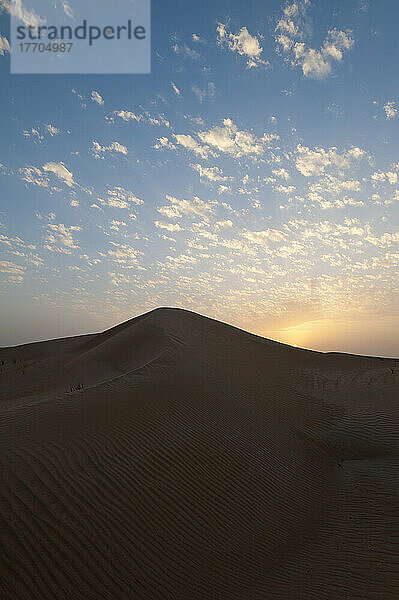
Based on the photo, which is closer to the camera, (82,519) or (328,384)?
(82,519)

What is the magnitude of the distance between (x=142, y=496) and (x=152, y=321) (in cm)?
1575

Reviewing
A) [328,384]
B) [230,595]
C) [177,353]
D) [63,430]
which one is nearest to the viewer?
[230,595]

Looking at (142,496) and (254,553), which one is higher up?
(142,496)

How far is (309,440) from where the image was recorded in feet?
31.4

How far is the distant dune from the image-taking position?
13.6ft

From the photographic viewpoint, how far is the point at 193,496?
5.86 meters

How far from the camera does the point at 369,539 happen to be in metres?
5.34

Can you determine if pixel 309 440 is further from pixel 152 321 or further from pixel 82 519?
pixel 152 321

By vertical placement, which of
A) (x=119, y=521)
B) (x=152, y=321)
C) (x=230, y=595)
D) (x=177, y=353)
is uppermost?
(x=152, y=321)

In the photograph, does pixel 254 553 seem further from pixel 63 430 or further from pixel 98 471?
pixel 63 430

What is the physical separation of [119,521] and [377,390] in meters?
12.7

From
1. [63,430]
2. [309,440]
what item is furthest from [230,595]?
[309,440]

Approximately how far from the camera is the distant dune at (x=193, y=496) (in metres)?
4.13

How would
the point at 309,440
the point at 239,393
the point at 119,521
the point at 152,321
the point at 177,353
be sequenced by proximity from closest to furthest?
the point at 119,521 < the point at 309,440 < the point at 239,393 < the point at 177,353 < the point at 152,321
